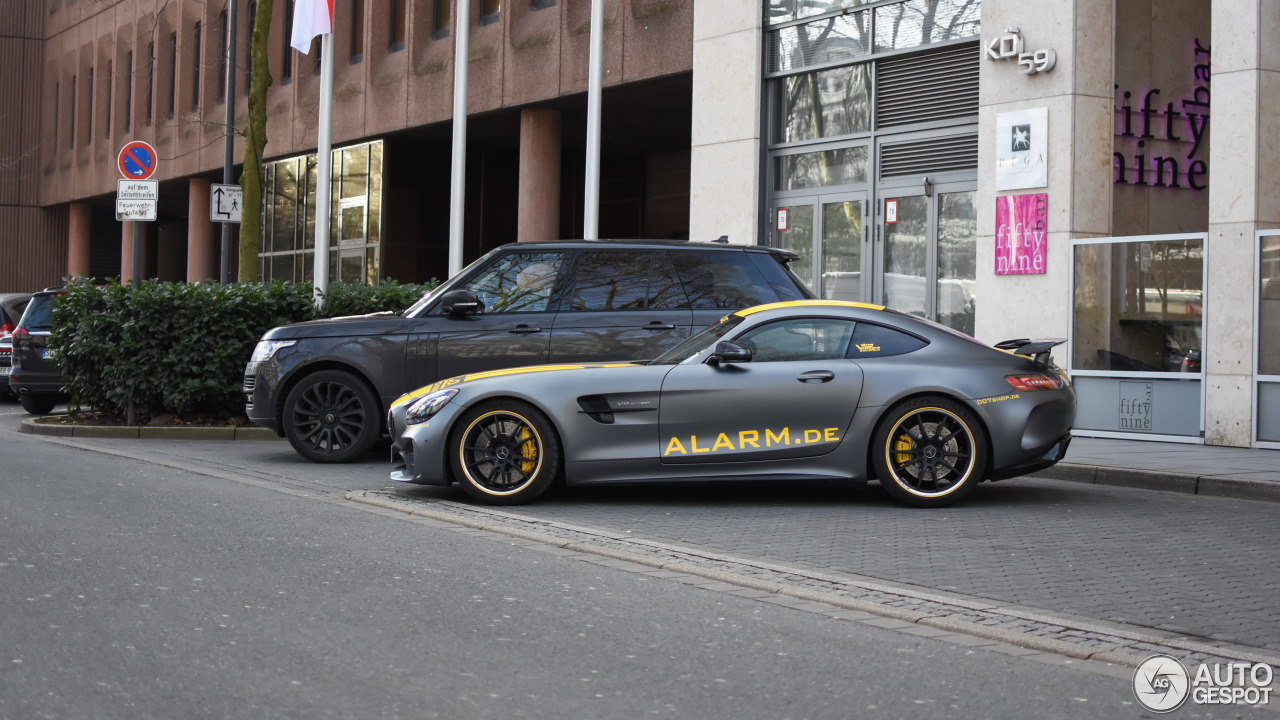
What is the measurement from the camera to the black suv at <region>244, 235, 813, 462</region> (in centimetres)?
1141

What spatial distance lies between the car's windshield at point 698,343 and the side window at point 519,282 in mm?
2270

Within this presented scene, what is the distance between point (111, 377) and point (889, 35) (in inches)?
399

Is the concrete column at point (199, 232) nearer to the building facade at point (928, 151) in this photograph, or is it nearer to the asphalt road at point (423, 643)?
the building facade at point (928, 151)

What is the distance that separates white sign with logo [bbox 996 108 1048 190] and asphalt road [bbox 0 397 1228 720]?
31.8ft

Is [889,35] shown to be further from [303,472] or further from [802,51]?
[303,472]

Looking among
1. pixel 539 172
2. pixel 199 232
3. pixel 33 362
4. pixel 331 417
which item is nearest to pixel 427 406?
pixel 331 417

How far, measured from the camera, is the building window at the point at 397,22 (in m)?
29.3

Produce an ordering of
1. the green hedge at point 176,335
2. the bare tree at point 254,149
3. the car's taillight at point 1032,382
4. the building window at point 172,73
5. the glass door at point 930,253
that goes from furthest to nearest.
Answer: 1. the building window at point 172,73
2. the bare tree at point 254,149
3. the glass door at point 930,253
4. the green hedge at point 176,335
5. the car's taillight at point 1032,382

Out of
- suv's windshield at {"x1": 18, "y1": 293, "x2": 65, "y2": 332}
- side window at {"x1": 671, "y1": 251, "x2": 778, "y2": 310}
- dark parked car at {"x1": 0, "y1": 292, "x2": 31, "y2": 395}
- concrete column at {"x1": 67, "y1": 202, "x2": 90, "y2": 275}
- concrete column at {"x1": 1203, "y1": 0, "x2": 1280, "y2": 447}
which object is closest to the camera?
side window at {"x1": 671, "y1": 251, "x2": 778, "y2": 310}

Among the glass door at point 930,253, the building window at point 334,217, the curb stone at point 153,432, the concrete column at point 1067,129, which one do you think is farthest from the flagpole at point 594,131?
the building window at point 334,217

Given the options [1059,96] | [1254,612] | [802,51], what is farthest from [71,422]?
[1254,612]

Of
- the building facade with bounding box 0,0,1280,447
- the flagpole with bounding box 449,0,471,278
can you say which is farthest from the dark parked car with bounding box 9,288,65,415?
the building facade with bounding box 0,0,1280,447

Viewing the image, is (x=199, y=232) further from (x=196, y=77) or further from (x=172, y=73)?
(x=172, y=73)

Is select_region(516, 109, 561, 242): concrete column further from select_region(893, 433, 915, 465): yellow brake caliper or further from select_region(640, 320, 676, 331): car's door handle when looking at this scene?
select_region(893, 433, 915, 465): yellow brake caliper
